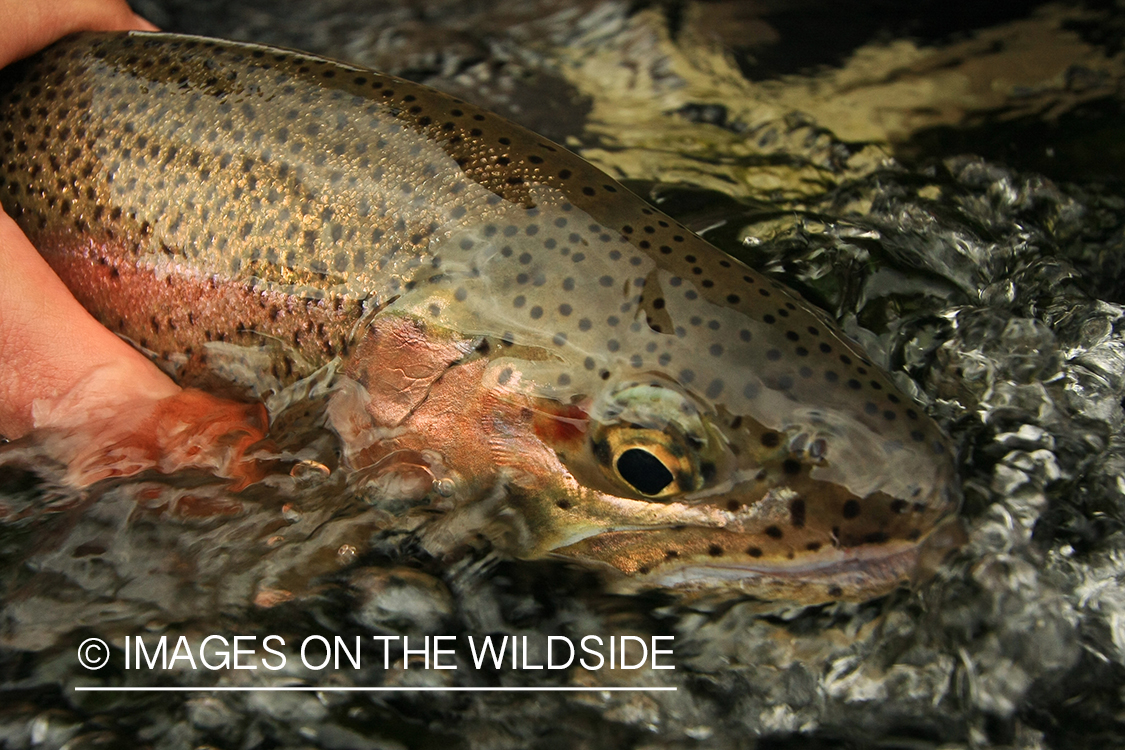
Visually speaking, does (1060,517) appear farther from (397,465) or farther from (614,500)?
(397,465)

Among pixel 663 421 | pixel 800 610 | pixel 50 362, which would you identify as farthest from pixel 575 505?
pixel 50 362

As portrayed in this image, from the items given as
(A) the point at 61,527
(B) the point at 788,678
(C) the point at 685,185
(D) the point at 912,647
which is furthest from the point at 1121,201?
(A) the point at 61,527

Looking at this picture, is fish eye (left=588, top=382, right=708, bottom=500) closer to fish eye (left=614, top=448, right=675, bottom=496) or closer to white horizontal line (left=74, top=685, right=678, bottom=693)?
fish eye (left=614, top=448, right=675, bottom=496)

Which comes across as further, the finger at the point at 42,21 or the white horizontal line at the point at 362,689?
the finger at the point at 42,21

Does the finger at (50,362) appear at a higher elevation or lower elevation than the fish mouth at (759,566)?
higher

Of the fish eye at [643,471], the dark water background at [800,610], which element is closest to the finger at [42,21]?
the dark water background at [800,610]

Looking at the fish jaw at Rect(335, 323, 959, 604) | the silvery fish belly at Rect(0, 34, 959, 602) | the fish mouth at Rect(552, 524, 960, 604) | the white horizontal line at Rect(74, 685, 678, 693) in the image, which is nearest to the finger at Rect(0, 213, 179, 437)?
the silvery fish belly at Rect(0, 34, 959, 602)

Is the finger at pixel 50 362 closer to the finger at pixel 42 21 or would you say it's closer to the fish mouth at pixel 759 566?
the finger at pixel 42 21
